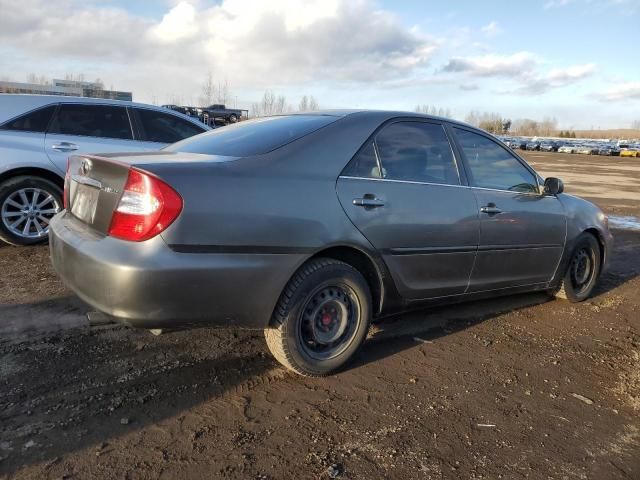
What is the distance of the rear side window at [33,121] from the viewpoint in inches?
223

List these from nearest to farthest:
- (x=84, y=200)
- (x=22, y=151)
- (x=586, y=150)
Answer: (x=84, y=200) → (x=22, y=151) → (x=586, y=150)

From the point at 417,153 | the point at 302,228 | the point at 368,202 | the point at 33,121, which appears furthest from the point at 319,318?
the point at 33,121

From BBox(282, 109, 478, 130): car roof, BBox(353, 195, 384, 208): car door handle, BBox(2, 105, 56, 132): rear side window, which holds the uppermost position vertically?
BBox(282, 109, 478, 130): car roof

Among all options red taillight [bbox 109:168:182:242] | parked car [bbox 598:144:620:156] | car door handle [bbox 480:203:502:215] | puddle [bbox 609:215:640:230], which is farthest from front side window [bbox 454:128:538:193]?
parked car [bbox 598:144:620:156]

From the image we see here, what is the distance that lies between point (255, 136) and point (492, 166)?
6.72 feet

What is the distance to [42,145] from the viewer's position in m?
5.77

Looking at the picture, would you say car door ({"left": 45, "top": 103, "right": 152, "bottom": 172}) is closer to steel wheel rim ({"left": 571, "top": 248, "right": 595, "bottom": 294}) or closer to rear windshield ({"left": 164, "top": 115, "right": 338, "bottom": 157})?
rear windshield ({"left": 164, "top": 115, "right": 338, "bottom": 157})

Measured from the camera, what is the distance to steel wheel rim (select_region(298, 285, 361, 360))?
3.18 metres

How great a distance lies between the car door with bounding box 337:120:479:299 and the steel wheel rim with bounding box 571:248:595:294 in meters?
1.74

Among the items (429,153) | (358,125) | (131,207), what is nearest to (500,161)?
(429,153)

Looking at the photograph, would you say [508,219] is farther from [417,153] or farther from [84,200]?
[84,200]

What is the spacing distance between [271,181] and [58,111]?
14.0 feet

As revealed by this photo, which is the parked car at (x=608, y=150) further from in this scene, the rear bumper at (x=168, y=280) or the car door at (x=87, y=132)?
the rear bumper at (x=168, y=280)

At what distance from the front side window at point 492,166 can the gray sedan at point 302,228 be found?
0.05ft
